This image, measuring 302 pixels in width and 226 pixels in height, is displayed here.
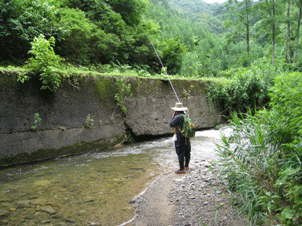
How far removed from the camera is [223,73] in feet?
72.8

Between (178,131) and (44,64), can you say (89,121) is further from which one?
(178,131)

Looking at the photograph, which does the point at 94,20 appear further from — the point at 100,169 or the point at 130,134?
the point at 100,169

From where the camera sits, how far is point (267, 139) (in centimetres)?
349

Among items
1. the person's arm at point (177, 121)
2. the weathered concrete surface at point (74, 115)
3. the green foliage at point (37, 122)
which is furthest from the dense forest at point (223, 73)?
the person's arm at point (177, 121)

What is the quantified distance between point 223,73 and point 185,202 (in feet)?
66.1

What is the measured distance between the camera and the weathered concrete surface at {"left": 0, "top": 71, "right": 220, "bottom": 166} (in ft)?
20.8

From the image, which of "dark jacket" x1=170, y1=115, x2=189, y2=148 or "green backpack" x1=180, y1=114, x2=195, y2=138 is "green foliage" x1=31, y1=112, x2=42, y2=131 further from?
"green backpack" x1=180, y1=114, x2=195, y2=138

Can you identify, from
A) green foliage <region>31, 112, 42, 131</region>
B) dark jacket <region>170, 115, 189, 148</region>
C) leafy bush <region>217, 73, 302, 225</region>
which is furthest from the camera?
green foliage <region>31, 112, 42, 131</region>

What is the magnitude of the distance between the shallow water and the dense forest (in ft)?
6.14

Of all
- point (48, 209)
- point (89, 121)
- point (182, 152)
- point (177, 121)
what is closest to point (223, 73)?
point (89, 121)

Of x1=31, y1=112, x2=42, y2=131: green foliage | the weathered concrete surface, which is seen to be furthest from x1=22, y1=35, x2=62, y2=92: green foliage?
x1=31, y1=112, x2=42, y2=131: green foliage

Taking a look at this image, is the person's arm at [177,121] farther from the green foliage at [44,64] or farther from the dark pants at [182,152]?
the green foliage at [44,64]

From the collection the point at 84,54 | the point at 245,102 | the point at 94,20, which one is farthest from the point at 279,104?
the point at 94,20

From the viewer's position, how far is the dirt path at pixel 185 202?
3.18 meters
